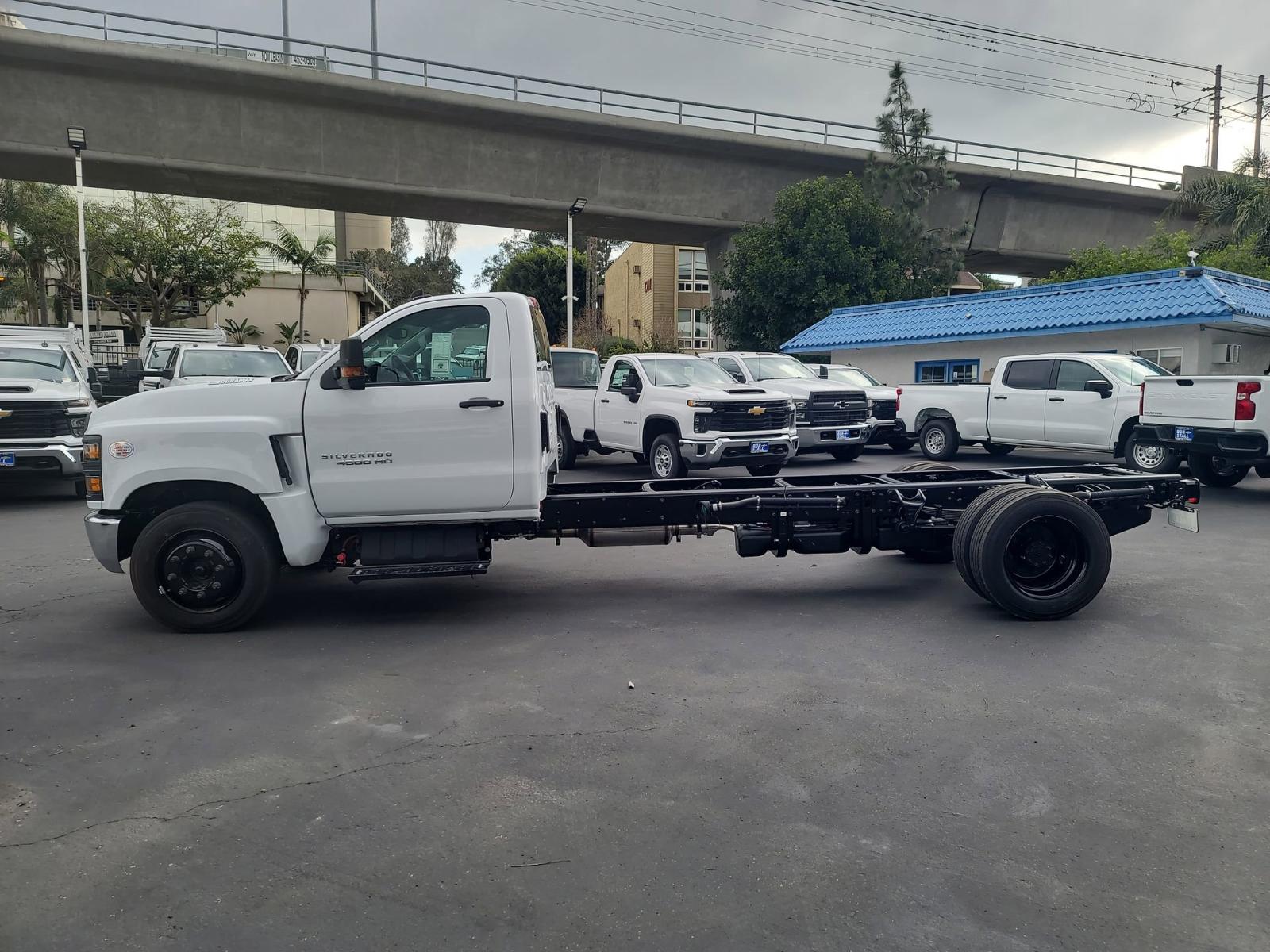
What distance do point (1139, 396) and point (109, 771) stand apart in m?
14.7

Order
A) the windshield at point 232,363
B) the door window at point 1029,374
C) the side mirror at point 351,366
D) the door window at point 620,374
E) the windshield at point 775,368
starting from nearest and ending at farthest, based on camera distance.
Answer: the side mirror at point 351,366, the door window at point 620,374, the windshield at point 232,363, the door window at point 1029,374, the windshield at point 775,368

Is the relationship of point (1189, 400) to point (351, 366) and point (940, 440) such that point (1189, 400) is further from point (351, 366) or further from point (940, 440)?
point (351, 366)

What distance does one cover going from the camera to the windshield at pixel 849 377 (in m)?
19.4

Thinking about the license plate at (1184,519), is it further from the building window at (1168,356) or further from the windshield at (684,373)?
the building window at (1168,356)

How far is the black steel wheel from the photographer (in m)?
6.71

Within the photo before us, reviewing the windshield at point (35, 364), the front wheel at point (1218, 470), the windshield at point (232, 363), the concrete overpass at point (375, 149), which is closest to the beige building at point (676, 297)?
the concrete overpass at point (375, 149)

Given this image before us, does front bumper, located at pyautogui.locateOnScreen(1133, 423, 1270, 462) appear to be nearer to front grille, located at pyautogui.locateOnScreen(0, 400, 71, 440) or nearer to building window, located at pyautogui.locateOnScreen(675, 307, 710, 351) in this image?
front grille, located at pyautogui.locateOnScreen(0, 400, 71, 440)

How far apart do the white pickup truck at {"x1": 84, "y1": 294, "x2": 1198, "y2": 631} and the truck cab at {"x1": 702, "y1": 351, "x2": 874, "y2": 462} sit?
404 inches

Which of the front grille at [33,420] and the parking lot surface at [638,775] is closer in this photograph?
the parking lot surface at [638,775]

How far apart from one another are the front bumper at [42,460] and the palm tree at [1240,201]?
29768 millimetres

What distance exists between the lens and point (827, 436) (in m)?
17.4

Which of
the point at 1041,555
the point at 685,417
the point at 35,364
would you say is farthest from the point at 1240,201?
the point at 35,364

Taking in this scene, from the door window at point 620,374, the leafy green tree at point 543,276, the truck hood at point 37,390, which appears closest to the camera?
the truck hood at point 37,390

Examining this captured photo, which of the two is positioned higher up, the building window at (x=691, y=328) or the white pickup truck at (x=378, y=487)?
the building window at (x=691, y=328)
